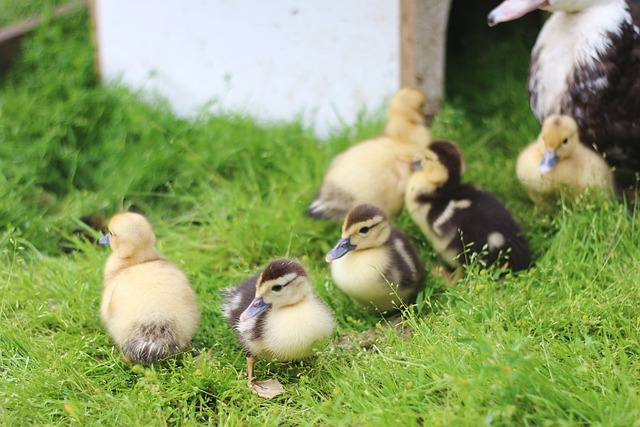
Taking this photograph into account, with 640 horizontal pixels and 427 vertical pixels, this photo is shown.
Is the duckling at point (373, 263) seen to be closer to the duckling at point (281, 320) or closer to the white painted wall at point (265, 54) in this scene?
the duckling at point (281, 320)

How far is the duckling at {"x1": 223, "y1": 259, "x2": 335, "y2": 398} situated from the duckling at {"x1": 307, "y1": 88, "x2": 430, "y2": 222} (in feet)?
2.88

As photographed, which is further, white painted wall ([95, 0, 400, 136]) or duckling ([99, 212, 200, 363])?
white painted wall ([95, 0, 400, 136])

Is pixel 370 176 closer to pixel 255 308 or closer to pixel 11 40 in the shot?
pixel 255 308

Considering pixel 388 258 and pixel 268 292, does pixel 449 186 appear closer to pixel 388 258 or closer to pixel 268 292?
pixel 388 258

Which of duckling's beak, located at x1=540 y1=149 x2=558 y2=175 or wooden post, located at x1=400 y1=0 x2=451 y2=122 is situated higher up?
wooden post, located at x1=400 y1=0 x2=451 y2=122

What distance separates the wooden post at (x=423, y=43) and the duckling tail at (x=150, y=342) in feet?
8.79

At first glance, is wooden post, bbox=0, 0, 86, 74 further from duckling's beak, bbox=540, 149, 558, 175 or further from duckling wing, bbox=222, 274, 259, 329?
duckling's beak, bbox=540, 149, 558, 175

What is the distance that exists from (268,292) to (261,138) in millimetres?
2111

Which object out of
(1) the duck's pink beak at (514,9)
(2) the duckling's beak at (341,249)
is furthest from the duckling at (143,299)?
(1) the duck's pink beak at (514,9)

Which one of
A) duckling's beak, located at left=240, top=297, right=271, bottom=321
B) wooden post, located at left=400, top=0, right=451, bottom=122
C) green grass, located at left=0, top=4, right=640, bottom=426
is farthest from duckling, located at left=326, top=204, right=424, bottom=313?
wooden post, located at left=400, top=0, right=451, bottom=122

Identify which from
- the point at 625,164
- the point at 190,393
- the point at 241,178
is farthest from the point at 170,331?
the point at 625,164

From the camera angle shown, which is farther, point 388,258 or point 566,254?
point 566,254

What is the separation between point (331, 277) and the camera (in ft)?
12.4

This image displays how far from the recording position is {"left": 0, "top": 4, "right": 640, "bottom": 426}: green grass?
273cm
